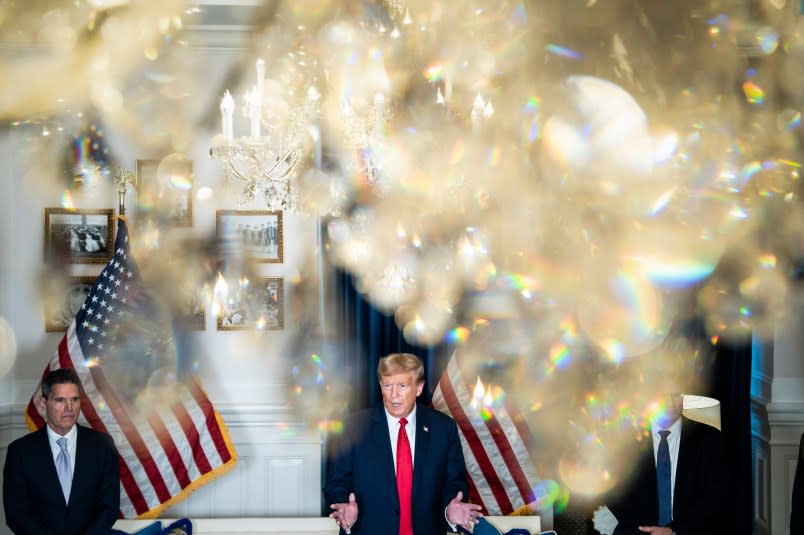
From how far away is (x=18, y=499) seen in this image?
3.21 meters

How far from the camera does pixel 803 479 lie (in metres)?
3.26

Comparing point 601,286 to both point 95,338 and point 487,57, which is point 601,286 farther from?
point 95,338

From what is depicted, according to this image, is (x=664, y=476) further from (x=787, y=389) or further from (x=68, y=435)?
(x=68, y=435)

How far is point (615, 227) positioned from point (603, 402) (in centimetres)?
113

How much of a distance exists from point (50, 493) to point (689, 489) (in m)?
3.03

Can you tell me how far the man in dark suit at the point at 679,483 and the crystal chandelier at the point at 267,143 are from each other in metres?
2.12

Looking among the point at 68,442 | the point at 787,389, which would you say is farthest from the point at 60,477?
the point at 787,389

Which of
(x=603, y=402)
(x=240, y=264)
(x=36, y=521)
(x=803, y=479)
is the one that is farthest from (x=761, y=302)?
(x=36, y=521)

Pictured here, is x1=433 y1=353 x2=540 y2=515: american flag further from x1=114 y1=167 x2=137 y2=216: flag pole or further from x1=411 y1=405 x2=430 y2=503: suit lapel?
x1=114 y1=167 x2=137 y2=216: flag pole

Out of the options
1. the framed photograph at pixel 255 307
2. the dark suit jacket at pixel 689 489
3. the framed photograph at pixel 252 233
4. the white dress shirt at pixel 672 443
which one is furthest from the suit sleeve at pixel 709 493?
the framed photograph at pixel 252 233

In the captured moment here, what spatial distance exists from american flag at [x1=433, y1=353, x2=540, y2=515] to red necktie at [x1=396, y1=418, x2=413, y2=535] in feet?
2.77

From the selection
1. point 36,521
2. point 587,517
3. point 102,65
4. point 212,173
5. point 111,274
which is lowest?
point 587,517

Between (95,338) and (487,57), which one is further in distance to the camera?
(487,57)

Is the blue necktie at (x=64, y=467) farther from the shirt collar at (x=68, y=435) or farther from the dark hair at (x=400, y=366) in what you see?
the dark hair at (x=400, y=366)
